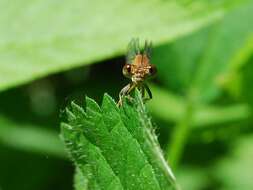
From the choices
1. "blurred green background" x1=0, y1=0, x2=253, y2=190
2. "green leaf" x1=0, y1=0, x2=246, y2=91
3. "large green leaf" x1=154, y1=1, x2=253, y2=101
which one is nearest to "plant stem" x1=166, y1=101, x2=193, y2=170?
"blurred green background" x1=0, y1=0, x2=253, y2=190

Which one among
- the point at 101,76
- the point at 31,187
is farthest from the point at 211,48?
the point at 31,187

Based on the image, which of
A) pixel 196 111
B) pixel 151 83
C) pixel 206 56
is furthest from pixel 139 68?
pixel 151 83

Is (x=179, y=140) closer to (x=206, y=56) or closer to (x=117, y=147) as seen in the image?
(x=206, y=56)

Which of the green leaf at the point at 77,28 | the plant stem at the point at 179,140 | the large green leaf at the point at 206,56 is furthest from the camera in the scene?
the large green leaf at the point at 206,56

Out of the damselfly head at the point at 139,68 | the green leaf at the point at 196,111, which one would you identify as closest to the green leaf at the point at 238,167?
the green leaf at the point at 196,111

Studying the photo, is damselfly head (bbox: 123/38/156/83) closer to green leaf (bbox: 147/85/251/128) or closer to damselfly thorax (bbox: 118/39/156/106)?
damselfly thorax (bbox: 118/39/156/106)

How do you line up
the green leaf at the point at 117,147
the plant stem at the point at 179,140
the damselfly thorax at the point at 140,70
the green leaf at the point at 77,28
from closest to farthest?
the green leaf at the point at 117,147, the damselfly thorax at the point at 140,70, the green leaf at the point at 77,28, the plant stem at the point at 179,140

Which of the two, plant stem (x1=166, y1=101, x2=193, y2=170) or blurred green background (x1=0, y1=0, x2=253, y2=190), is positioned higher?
blurred green background (x1=0, y1=0, x2=253, y2=190)

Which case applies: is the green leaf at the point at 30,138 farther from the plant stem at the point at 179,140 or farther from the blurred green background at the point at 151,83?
the plant stem at the point at 179,140
